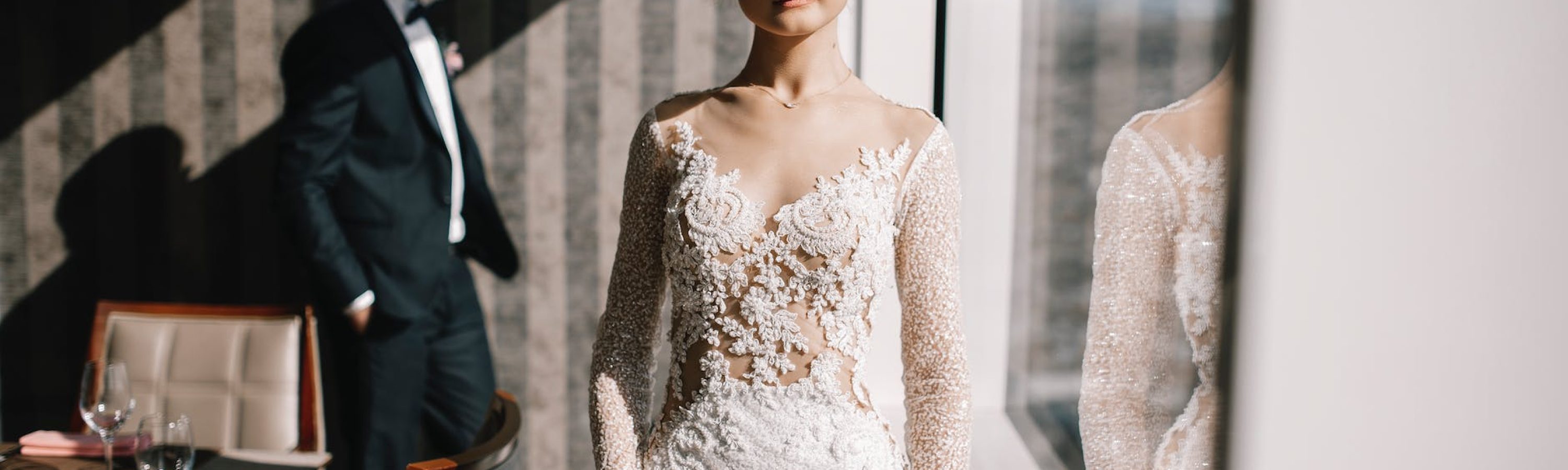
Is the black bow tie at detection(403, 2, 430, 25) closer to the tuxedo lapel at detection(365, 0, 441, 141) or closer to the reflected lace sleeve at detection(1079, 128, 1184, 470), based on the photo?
the tuxedo lapel at detection(365, 0, 441, 141)

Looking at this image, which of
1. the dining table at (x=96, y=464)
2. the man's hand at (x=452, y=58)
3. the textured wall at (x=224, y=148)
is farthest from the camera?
the textured wall at (x=224, y=148)

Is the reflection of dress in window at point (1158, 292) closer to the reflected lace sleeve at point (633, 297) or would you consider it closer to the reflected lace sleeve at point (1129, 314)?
the reflected lace sleeve at point (1129, 314)

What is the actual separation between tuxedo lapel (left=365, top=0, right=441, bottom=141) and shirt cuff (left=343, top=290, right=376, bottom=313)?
18.8 inches

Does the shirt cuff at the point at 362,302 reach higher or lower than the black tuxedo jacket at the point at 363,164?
lower

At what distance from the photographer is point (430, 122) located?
2.73 m

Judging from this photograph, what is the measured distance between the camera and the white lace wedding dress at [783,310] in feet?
3.73

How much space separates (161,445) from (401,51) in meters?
1.18

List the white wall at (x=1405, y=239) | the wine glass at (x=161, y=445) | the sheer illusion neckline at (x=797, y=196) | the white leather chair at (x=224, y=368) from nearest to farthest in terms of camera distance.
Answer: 1. the white wall at (x=1405, y=239)
2. the sheer illusion neckline at (x=797, y=196)
3. the wine glass at (x=161, y=445)
4. the white leather chair at (x=224, y=368)

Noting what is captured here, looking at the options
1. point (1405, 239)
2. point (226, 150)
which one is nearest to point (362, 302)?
point (226, 150)

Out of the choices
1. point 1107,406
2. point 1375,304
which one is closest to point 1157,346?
point 1107,406

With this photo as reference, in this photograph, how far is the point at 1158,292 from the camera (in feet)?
2.97

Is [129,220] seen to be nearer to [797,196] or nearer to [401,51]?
[401,51]

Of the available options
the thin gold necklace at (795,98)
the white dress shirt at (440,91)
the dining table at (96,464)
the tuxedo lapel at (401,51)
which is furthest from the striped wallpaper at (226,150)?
the thin gold necklace at (795,98)

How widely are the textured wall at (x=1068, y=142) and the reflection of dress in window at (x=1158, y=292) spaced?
0.05 m
